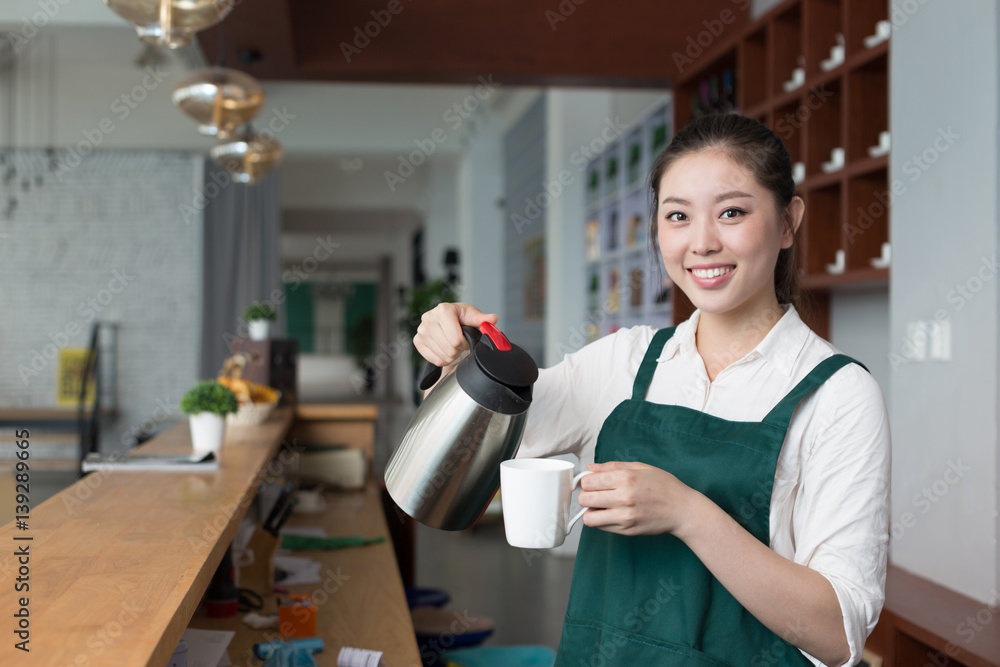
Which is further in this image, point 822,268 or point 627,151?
point 627,151

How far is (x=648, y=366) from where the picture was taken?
1.17 metres

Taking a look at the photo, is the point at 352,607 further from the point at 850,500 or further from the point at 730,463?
the point at 850,500

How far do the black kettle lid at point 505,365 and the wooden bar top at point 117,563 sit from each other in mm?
397

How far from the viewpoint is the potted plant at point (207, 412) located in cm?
211

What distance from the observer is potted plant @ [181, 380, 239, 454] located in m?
2.11

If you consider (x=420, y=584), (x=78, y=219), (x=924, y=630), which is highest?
(x=78, y=219)

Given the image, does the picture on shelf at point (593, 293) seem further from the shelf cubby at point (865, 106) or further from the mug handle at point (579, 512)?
the mug handle at point (579, 512)

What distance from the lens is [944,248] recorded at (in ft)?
7.15

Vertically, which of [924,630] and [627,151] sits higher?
[627,151]

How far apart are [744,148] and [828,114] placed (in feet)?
6.70

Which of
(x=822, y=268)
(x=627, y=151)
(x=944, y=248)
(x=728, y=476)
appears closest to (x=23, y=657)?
(x=728, y=476)

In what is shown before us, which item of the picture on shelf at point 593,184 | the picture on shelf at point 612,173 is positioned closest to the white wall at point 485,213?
the picture on shelf at point 593,184

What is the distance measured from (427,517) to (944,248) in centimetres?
175

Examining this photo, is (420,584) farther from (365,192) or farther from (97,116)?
(365,192)
